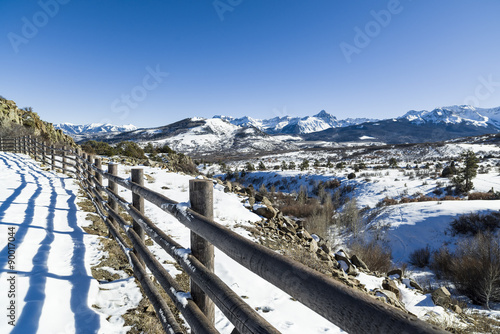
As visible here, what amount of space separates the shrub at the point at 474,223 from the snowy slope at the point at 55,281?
52.1 feet

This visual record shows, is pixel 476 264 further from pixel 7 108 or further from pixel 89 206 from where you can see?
pixel 7 108

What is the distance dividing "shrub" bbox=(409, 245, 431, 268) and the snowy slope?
12766 mm

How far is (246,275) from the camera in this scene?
4812mm

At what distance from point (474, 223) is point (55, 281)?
1719 cm

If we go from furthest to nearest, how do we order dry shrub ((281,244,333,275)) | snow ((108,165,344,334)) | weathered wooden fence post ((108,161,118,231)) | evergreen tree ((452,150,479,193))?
evergreen tree ((452,150,479,193)) → dry shrub ((281,244,333,275)) → weathered wooden fence post ((108,161,118,231)) → snow ((108,165,344,334))

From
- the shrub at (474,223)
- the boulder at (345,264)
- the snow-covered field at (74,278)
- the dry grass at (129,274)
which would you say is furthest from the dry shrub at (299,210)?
the dry grass at (129,274)

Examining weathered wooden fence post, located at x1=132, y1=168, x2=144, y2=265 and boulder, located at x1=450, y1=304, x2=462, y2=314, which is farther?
boulder, located at x1=450, y1=304, x2=462, y2=314

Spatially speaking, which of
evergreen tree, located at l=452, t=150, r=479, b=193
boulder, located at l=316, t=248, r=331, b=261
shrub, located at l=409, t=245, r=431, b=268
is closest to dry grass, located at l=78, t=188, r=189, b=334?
boulder, located at l=316, t=248, r=331, b=261

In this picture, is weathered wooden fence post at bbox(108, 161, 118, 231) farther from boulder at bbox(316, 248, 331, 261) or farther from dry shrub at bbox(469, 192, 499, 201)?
dry shrub at bbox(469, 192, 499, 201)

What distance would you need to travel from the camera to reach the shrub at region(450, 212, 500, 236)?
1239cm

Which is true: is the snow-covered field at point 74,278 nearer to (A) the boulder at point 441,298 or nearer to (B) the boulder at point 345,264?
(A) the boulder at point 441,298

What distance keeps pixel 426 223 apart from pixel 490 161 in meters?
27.8

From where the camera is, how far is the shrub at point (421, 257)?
37.6 ft

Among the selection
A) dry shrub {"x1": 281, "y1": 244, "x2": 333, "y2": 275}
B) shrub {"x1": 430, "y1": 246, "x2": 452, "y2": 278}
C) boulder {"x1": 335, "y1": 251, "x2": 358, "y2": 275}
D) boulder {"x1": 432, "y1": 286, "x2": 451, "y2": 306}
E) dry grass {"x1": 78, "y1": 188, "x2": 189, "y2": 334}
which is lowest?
shrub {"x1": 430, "y1": 246, "x2": 452, "y2": 278}
